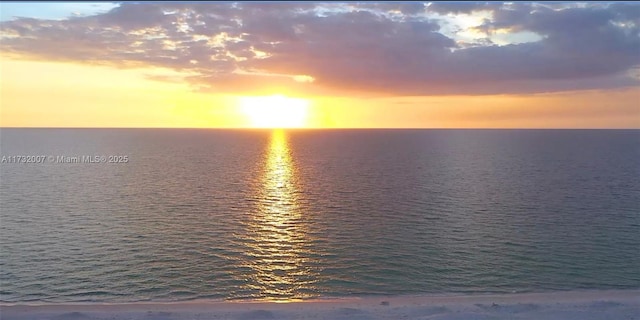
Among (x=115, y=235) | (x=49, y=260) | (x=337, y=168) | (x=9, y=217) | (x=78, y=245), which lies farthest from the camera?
(x=337, y=168)

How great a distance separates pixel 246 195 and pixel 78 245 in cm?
3057

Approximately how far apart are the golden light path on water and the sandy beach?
4.94 metres

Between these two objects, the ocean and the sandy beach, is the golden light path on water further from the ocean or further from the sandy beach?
the sandy beach

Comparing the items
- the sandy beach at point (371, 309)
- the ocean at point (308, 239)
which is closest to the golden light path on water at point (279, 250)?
the ocean at point (308, 239)

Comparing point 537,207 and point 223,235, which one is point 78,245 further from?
point 537,207

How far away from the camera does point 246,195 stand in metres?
72.4

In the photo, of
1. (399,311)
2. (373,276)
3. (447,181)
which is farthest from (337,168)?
(399,311)

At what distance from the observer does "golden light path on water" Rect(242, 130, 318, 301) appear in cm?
3428

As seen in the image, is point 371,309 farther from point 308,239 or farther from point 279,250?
point 308,239

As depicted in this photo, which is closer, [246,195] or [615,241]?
[615,241]

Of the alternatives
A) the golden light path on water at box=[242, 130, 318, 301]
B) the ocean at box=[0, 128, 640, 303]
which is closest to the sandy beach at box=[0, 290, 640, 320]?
the ocean at box=[0, 128, 640, 303]

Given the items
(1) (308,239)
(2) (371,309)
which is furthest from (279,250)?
(2) (371,309)

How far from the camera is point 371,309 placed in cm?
2669

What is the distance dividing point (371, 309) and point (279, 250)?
58.1 feet
